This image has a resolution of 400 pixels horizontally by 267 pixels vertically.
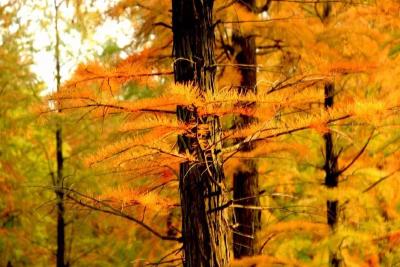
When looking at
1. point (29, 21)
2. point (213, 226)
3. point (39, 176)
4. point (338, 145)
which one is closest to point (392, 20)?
point (338, 145)

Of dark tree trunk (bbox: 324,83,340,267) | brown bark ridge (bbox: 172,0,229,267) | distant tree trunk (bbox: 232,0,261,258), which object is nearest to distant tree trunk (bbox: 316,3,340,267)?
dark tree trunk (bbox: 324,83,340,267)

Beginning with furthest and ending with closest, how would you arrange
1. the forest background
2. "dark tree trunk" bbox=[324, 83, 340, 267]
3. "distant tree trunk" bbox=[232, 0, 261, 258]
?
"dark tree trunk" bbox=[324, 83, 340, 267] < "distant tree trunk" bbox=[232, 0, 261, 258] < the forest background

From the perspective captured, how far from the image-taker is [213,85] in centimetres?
381

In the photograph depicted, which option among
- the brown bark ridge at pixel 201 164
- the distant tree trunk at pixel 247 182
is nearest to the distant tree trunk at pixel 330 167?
the distant tree trunk at pixel 247 182

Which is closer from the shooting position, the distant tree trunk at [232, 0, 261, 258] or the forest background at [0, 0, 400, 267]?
the forest background at [0, 0, 400, 267]

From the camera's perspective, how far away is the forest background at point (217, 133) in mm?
3355

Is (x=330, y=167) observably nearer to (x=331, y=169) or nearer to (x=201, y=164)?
(x=331, y=169)

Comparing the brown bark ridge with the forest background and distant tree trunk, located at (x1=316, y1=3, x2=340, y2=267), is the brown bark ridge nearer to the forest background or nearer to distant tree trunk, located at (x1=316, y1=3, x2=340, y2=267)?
the forest background

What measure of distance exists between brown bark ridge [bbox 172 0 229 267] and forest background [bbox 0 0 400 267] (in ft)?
0.03

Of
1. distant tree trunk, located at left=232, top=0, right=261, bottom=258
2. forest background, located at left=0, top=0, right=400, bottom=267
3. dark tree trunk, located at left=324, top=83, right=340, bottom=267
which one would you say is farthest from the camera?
dark tree trunk, located at left=324, top=83, right=340, bottom=267

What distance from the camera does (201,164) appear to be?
363 cm

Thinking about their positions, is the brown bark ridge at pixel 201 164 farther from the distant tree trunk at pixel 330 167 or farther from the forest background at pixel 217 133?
the distant tree trunk at pixel 330 167

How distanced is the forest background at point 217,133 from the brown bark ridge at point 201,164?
0.01 meters

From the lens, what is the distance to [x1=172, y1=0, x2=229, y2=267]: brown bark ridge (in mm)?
3625
